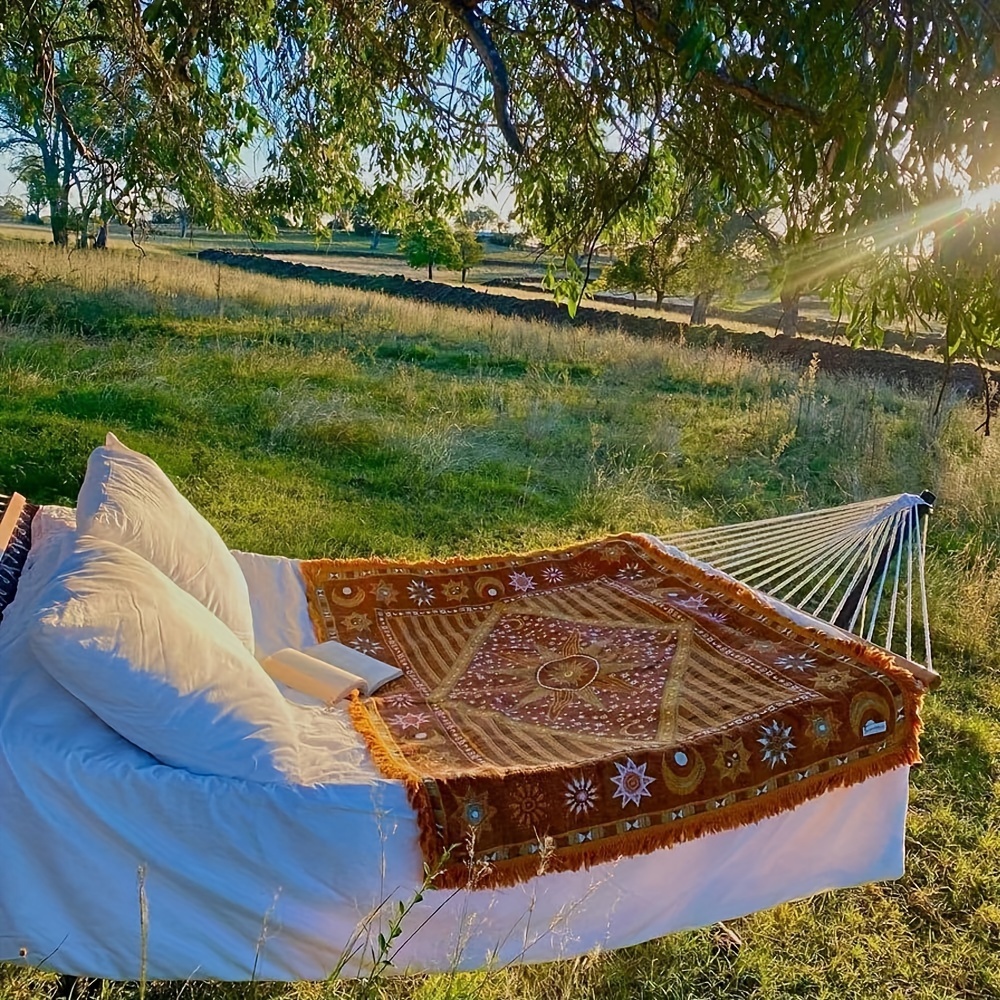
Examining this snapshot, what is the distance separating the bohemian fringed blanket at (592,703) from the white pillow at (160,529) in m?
0.32

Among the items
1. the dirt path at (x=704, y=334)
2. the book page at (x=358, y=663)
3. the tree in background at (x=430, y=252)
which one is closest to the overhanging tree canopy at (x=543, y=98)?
the book page at (x=358, y=663)

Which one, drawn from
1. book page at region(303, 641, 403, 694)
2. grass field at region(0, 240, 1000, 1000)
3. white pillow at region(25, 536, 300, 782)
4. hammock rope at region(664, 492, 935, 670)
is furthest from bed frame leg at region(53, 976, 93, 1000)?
hammock rope at region(664, 492, 935, 670)

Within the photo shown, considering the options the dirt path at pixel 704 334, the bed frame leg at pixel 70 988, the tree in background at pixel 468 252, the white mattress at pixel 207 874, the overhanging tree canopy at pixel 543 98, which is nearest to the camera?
the white mattress at pixel 207 874

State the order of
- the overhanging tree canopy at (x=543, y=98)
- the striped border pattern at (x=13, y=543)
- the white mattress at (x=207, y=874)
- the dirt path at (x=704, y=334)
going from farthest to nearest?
the dirt path at (x=704, y=334) < the overhanging tree canopy at (x=543, y=98) < the striped border pattern at (x=13, y=543) < the white mattress at (x=207, y=874)

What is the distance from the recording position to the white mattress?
1242 millimetres

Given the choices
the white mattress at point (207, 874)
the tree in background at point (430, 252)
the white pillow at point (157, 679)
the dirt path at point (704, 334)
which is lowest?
the white mattress at point (207, 874)

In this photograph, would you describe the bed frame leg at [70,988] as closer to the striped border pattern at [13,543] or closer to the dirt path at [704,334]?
the striped border pattern at [13,543]

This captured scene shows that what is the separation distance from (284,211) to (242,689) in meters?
3.47

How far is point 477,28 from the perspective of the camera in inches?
103

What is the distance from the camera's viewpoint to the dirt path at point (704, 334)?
9.63 m

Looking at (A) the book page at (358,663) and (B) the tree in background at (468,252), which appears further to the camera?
(B) the tree in background at (468,252)

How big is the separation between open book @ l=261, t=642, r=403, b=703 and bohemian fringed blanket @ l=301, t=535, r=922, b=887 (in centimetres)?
4

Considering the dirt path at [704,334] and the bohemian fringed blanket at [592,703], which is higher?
the dirt path at [704,334]

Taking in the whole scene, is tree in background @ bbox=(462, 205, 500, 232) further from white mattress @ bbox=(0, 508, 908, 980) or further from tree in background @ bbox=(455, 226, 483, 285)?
tree in background @ bbox=(455, 226, 483, 285)
